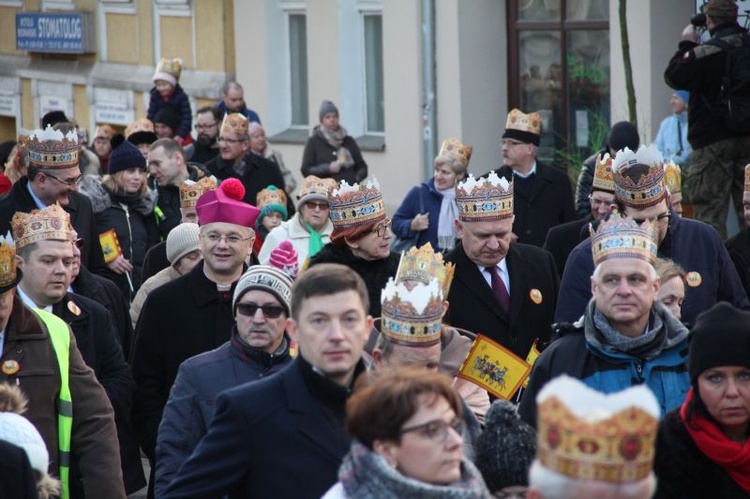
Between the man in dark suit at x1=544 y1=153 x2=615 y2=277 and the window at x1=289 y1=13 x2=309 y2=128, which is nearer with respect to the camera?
the man in dark suit at x1=544 y1=153 x2=615 y2=277

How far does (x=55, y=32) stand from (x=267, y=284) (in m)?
21.6

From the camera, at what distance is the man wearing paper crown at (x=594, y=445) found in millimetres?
3658

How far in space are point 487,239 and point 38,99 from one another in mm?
21374

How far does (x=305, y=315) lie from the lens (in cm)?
516

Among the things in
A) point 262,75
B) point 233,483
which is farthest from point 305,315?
point 262,75

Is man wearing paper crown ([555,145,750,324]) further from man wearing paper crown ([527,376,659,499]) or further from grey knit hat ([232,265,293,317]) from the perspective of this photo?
man wearing paper crown ([527,376,659,499])

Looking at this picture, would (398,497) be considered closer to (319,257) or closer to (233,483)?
(233,483)

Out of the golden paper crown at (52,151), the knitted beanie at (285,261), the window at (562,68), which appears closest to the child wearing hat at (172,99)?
the window at (562,68)

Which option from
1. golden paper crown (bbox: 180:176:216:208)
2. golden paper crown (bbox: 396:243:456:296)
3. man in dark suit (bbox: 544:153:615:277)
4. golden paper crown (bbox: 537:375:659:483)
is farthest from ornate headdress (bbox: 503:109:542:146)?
golden paper crown (bbox: 537:375:659:483)

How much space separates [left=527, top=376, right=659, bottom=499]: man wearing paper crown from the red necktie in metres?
4.41

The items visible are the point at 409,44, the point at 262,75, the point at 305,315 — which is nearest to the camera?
the point at 305,315

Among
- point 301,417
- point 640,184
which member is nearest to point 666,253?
point 640,184

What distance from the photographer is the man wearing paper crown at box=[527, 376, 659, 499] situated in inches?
144

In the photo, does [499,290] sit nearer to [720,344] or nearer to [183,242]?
[183,242]
